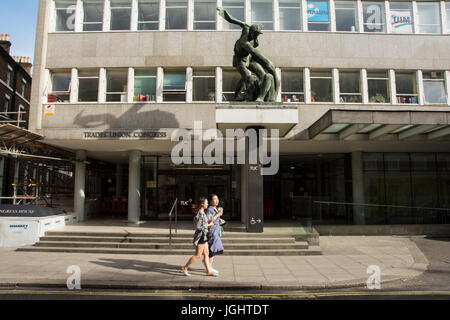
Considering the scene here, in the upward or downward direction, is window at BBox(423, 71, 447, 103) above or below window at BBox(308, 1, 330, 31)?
below

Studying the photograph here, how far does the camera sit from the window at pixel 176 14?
14.4 meters

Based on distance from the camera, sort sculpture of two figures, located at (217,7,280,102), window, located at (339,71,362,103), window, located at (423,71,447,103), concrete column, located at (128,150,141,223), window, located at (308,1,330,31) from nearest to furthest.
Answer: sculpture of two figures, located at (217,7,280,102) < concrete column, located at (128,150,141,223) < window, located at (339,71,362,103) < window, located at (423,71,447,103) < window, located at (308,1,330,31)

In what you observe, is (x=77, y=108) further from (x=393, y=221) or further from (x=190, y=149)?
(x=393, y=221)

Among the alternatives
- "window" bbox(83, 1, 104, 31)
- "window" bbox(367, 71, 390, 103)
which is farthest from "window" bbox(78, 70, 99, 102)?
"window" bbox(367, 71, 390, 103)

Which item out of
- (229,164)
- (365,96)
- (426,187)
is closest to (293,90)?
(365,96)

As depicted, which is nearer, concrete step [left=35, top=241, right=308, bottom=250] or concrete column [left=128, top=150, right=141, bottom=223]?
concrete step [left=35, top=241, right=308, bottom=250]

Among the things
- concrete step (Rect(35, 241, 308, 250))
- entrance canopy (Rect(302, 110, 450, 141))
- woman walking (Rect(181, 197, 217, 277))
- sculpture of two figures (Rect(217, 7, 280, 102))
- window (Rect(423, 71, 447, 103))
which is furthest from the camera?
window (Rect(423, 71, 447, 103))

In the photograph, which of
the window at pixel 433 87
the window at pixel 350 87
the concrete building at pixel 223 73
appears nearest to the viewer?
the concrete building at pixel 223 73

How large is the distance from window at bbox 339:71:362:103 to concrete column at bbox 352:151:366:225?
9.35ft

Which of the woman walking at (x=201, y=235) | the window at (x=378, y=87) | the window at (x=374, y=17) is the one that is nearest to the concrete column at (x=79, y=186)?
the woman walking at (x=201, y=235)

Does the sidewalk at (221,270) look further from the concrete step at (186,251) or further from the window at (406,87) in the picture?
the window at (406,87)

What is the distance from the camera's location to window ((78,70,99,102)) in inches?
544

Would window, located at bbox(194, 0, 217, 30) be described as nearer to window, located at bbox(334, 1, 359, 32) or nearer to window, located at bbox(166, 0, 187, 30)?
window, located at bbox(166, 0, 187, 30)

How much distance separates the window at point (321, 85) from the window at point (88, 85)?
1000 cm
